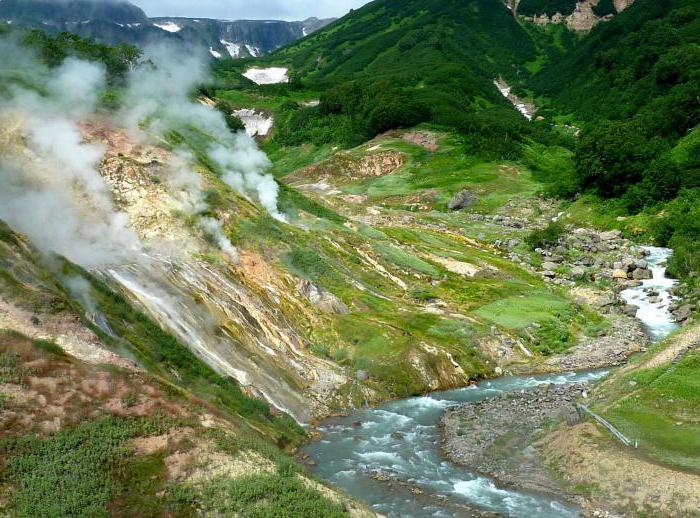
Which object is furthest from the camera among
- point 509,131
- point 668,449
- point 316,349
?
point 509,131

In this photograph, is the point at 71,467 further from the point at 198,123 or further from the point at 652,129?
the point at 652,129

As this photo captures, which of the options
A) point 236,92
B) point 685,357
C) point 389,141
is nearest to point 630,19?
point 389,141

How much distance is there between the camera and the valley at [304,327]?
70.4 feet

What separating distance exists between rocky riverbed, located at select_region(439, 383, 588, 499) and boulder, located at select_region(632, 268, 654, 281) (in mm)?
29805

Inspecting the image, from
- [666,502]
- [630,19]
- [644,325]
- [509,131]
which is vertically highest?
[630,19]

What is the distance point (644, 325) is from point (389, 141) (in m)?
89.6

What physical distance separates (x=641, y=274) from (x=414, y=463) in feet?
148

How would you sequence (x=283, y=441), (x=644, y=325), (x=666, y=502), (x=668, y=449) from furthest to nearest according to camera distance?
(x=644, y=325)
(x=283, y=441)
(x=668, y=449)
(x=666, y=502)

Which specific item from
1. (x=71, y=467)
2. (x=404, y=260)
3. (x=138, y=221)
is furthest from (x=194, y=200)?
(x=71, y=467)

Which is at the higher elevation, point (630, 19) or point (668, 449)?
point (630, 19)

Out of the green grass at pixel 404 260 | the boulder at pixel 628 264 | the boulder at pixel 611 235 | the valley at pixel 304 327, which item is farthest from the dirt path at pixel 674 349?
the boulder at pixel 611 235

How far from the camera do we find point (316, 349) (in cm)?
4356

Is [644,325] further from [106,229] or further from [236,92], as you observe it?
[236,92]

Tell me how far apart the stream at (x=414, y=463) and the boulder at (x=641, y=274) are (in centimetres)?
2528
